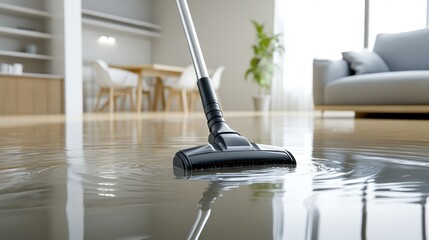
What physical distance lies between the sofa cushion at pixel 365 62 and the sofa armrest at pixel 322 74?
129 mm

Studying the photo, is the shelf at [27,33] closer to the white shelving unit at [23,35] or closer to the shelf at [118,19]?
the white shelving unit at [23,35]

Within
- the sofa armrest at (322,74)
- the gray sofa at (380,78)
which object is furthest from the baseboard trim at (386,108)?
the sofa armrest at (322,74)

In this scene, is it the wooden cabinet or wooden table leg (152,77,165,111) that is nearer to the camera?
the wooden cabinet

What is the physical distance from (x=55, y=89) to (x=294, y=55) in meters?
3.06

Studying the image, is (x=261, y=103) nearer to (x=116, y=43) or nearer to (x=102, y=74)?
(x=102, y=74)

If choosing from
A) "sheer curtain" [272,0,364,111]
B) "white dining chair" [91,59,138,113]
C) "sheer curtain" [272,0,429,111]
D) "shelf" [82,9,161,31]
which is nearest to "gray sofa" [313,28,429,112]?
"sheer curtain" [272,0,429,111]

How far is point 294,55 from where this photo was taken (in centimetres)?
615

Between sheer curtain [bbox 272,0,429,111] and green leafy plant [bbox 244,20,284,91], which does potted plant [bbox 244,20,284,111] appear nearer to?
green leafy plant [bbox 244,20,284,91]

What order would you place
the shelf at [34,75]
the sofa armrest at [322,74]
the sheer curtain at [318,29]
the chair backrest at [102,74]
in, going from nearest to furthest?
the sofa armrest at [322,74], the shelf at [34,75], the chair backrest at [102,74], the sheer curtain at [318,29]

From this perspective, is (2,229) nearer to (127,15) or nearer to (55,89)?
(55,89)

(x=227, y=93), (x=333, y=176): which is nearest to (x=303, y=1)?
(x=227, y=93)

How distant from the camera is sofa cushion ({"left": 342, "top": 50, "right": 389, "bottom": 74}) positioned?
132 inches

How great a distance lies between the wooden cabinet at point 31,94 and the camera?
15.5 feet

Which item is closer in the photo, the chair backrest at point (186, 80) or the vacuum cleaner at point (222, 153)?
the vacuum cleaner at point (222, 153)
